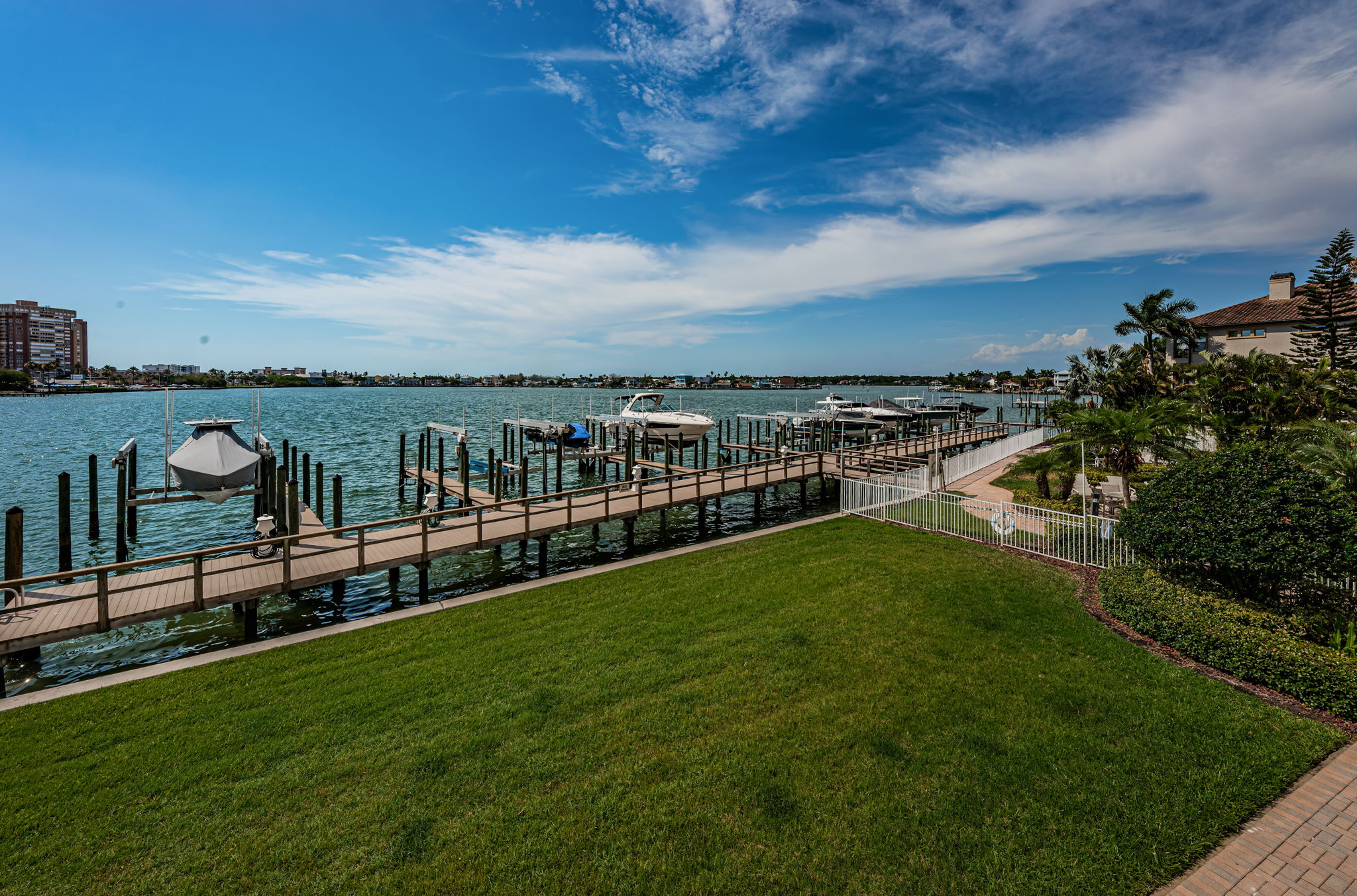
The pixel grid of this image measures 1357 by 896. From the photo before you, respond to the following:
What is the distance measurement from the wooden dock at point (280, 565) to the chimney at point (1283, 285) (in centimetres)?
4075

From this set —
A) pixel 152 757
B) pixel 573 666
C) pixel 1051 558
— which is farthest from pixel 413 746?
pixel 1051 558

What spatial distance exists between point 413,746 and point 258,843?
1.53 m

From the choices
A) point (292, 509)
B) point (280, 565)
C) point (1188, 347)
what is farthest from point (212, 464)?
point (1188, 347)

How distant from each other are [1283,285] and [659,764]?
5273 centimetres

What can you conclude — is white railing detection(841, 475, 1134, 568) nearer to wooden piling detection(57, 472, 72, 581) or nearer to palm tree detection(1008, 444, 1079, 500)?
palm tree detection(1008, 444, 1079, 500)

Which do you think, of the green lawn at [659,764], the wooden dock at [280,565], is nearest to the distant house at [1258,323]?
the wooden dock at [280,565]

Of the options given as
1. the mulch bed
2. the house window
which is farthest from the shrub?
the house window

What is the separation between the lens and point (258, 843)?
4.95m

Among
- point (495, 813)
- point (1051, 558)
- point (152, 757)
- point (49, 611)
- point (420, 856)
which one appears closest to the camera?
point (420, 856)

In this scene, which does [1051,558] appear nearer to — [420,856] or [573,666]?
[573,666]

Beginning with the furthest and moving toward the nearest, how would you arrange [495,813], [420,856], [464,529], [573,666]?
[464,529] < [573,666] < [495,813] < [420,856]

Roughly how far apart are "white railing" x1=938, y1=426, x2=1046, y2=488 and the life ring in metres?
5.07

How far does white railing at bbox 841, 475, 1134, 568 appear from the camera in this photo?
1278 centimetres

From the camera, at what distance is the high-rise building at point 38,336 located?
502 ft
